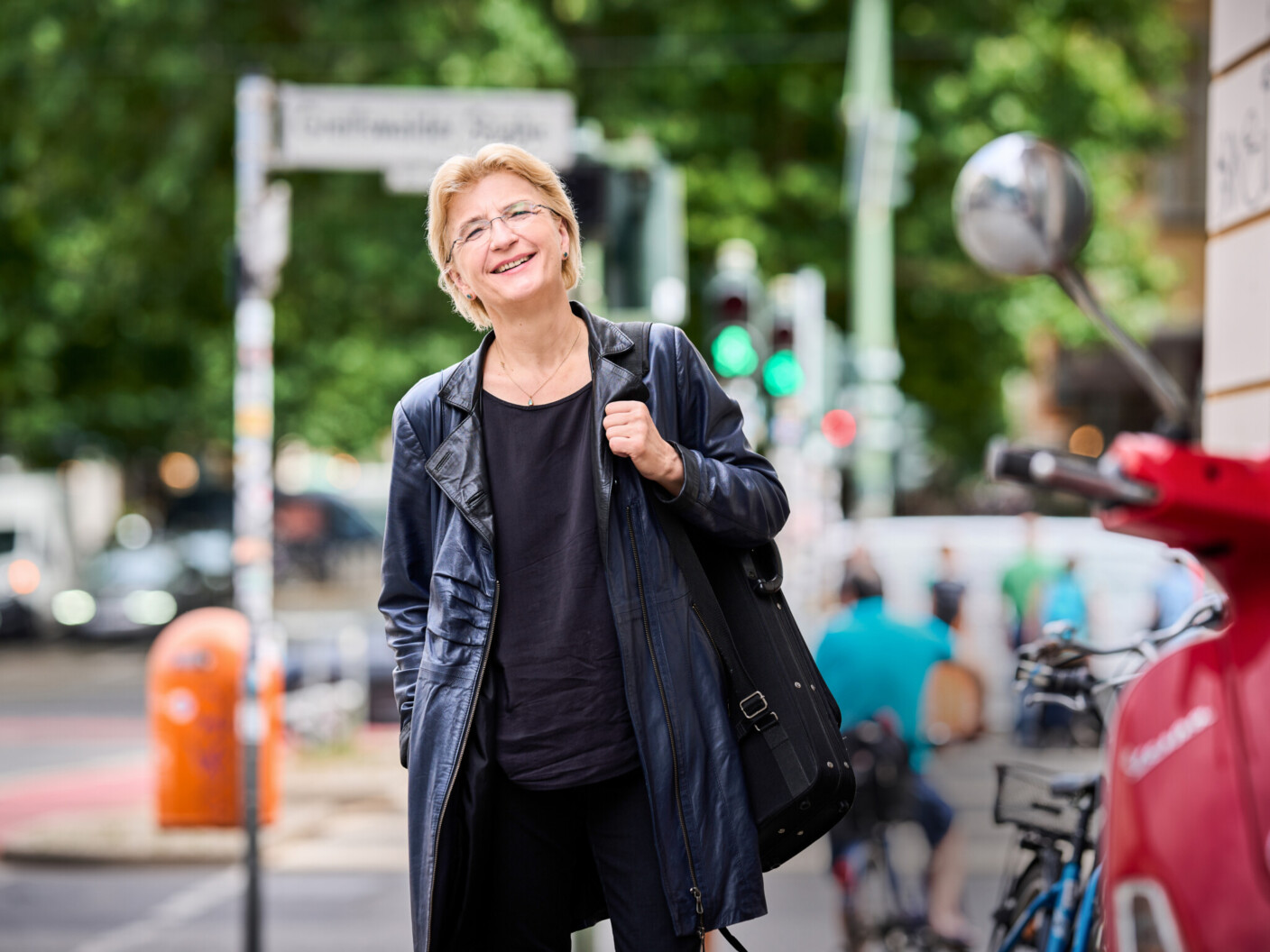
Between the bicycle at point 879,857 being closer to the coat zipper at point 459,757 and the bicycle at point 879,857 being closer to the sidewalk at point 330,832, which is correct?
the sidewalk at point 330,832

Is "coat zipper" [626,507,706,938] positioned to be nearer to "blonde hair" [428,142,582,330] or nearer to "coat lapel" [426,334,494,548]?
"coat lapel" [426,334,494,548]

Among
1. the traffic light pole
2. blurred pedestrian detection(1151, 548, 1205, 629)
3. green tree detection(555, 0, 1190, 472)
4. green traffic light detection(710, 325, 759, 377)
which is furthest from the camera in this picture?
green tree detection(555, 0, 1190, 472)

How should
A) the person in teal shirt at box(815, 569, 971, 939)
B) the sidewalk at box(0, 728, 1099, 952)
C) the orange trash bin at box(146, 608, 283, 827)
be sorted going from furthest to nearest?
the orange trash bin at box(146, 608, 283, 827)
the sidewalk at box(0, 728, 1099, 952)
the person in teal shirt at box(815, 569, 971, 939)

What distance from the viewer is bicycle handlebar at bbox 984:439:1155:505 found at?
5.71ft

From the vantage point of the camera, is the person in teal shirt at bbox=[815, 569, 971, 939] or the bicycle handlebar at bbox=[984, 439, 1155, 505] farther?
the person in teal shirt at bbox=[815, 569, 971, 939]

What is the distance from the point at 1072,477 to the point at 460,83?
13.8 m

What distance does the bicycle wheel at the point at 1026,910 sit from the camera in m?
3.63

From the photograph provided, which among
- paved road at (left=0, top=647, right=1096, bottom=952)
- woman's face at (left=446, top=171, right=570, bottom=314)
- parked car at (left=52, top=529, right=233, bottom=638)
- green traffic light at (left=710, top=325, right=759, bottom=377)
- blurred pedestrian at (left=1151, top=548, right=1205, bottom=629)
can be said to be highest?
green traffic light at (left=710, top=325, right=759, bottom=377)

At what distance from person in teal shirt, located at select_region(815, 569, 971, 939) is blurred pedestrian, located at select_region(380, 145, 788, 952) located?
429cm

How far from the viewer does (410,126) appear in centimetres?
646

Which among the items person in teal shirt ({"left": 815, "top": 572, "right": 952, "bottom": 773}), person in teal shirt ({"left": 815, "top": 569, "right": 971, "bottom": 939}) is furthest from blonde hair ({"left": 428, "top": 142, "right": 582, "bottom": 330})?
person in teal shirt ({"left": 815, "top": 572, "right": 952, "bottom": 773})

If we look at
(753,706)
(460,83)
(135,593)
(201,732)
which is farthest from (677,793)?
(135,593)

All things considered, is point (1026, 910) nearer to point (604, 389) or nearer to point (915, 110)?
point (604, 389)

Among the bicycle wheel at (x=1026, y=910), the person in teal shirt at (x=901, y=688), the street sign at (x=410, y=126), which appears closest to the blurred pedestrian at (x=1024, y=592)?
the person in teal shirt at (x=901, y=688)
